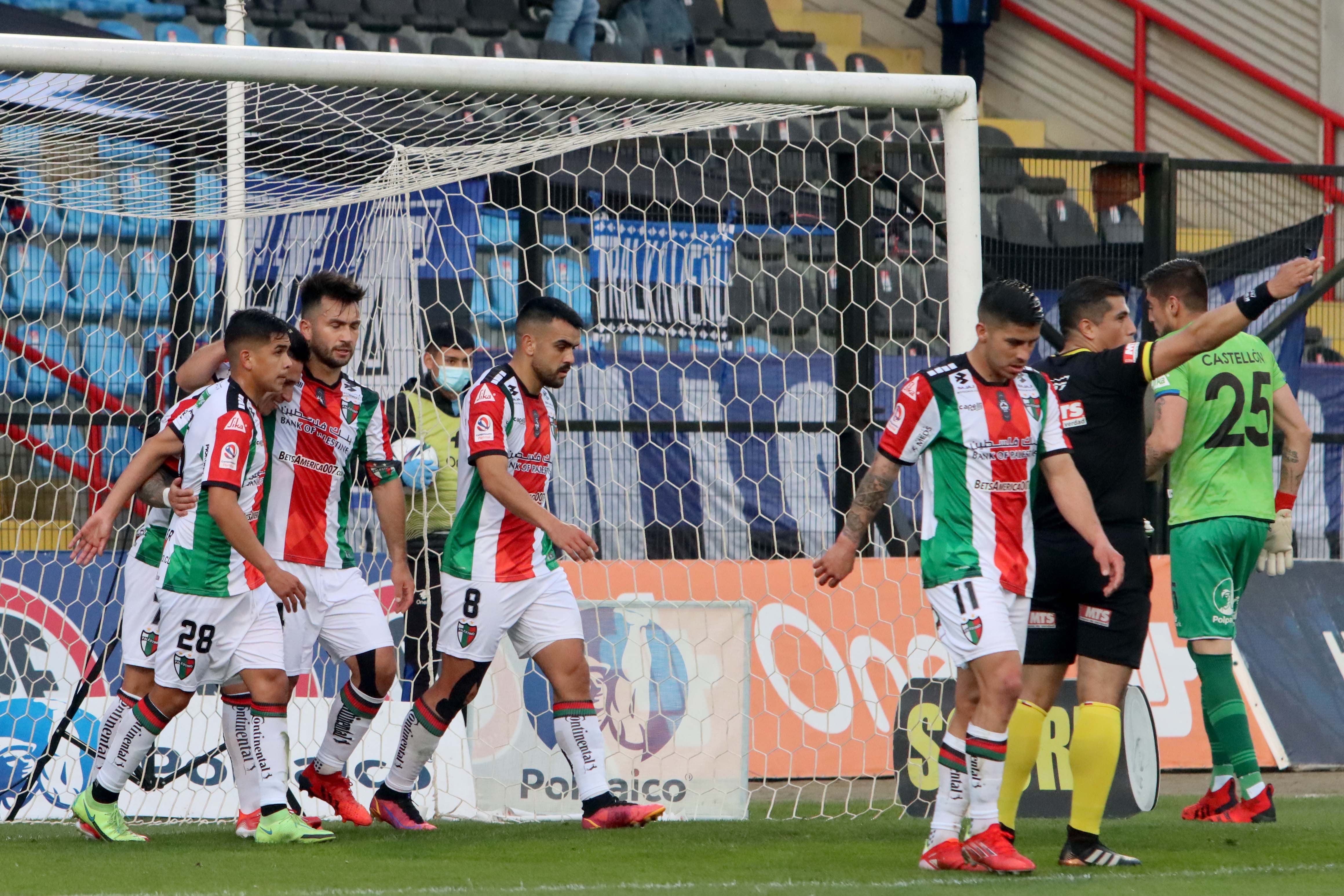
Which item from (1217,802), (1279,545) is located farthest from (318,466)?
(1279,545)

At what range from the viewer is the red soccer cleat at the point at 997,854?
15.8 feet

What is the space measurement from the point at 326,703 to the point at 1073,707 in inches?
128

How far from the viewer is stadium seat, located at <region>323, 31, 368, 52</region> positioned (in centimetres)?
1297

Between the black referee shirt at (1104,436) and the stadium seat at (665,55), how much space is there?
9.22 metres

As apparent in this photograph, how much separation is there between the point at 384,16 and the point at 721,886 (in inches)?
419

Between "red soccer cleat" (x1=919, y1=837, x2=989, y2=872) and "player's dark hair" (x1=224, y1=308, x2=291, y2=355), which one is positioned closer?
"red soccer cleat" (x1=919, y1=837, x2=989, y2=872)

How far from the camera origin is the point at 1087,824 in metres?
4.95

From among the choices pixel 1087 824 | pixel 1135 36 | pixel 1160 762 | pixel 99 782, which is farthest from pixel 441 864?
pixel 1135 36

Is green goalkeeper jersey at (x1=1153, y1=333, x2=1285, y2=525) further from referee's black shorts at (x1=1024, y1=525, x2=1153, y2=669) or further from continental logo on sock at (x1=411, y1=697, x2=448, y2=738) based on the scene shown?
continental logo on sock at (x1=411, y1=697, x2=448, y2=738)

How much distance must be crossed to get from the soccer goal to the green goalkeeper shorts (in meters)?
1.11

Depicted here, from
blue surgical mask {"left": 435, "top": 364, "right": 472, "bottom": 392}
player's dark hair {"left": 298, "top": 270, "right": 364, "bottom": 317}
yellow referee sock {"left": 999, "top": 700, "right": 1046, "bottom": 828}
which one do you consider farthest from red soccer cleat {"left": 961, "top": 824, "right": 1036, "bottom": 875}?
blue surgical mask {"left": 435, "top": 364, "right": 472, "bottom": 392}

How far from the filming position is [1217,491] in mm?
6473

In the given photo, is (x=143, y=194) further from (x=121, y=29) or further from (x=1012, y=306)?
(x=121, y=29)

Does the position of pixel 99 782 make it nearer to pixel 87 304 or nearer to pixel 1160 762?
pixel 87 304
